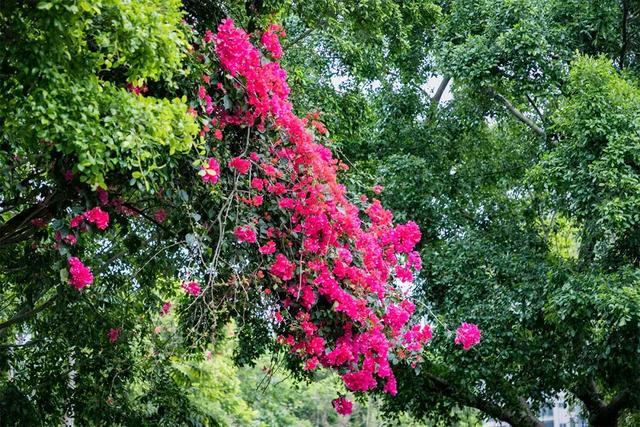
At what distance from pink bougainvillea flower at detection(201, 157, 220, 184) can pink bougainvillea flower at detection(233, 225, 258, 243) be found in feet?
0.97

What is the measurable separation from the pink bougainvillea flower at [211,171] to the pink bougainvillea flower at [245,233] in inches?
11.6

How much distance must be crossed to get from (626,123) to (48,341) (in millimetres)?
5453

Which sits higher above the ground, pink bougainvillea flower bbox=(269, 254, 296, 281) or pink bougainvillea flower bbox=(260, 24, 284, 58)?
pink bougainvillea flower bbox=(260, 24, 284, 58)

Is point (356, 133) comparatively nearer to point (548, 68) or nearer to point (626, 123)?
point (548, 68)

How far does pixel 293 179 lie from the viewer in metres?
5.10

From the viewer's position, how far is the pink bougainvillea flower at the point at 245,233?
481cm

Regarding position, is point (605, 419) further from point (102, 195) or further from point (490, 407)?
point (102, 195)

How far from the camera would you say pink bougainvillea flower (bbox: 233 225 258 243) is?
4812 mm

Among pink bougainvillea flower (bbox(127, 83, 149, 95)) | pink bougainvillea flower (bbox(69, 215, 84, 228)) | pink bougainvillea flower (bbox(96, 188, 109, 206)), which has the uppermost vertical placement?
pink bougainvillea flower (bbox(127, 83, 149, 95))

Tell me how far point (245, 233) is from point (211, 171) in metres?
0.44

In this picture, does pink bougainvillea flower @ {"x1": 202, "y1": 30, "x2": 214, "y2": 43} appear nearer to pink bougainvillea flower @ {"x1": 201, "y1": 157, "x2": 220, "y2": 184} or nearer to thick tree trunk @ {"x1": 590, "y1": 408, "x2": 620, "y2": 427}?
pink bougainvillea flower @ {"x1": 201, "y1": 157, "x2": 220, "y2": 184}

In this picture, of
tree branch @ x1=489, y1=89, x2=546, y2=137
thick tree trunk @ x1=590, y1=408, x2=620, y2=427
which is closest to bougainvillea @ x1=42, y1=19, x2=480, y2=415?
tree branch @ x1=489, y1=89, x2=546, y2=137

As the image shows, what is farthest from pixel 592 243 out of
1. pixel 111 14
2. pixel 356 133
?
pixel 111 14

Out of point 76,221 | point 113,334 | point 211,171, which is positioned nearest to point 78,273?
point 76,221
